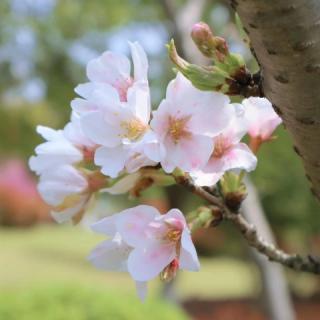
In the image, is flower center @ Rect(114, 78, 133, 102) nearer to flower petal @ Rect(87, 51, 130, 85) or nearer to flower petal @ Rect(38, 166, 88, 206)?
flower petal @ Rect(87, 51, 130, 85)

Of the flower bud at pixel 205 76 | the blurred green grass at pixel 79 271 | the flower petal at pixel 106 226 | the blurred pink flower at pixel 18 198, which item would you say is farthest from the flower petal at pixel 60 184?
the blurred pink flower at pixel 18 198

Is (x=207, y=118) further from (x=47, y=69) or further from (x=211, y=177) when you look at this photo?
(x=47, y=69)

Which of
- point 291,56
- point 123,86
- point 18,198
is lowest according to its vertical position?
point 18,198

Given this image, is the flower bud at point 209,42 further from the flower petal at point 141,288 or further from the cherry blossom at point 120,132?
the flower petal at point 141,288

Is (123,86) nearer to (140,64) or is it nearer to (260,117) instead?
(140,64)

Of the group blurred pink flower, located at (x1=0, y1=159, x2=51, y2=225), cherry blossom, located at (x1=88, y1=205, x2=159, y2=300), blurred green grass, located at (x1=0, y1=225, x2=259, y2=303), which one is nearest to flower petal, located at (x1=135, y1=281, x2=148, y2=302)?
cherry blossom, located at (x1=88, y1=205, x2=159, y2=300)

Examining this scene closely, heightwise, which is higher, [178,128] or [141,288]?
[178,128]

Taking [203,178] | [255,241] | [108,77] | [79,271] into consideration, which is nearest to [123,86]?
[108,77]
